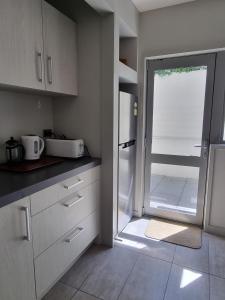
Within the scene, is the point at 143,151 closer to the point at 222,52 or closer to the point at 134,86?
the point at 134,86

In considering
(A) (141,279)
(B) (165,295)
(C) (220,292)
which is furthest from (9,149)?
(C) (220,292)

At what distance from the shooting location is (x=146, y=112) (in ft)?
8.09

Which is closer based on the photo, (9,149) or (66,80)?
(9,149)

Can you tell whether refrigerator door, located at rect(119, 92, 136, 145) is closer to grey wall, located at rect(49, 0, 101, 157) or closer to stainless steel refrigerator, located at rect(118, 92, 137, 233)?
stainless steel refrigerator, located at rect(118, 92, 137, 233)

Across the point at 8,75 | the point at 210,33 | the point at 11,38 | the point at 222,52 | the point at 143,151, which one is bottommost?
the point at 143,151

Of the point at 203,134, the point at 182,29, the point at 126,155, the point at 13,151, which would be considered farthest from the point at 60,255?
the point at 182,29

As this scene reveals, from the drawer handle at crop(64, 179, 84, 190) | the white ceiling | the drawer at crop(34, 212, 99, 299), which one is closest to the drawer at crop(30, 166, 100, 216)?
the drawer handle at crop(64, 179, 84, 190)

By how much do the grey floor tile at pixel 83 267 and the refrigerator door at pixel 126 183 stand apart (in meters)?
0.37

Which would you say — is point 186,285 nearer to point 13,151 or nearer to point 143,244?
point 143,244

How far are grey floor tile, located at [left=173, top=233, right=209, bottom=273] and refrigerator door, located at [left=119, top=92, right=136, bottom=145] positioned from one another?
3.99 feet

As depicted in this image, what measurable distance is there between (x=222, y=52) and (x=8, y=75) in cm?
203

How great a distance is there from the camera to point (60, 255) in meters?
1.45

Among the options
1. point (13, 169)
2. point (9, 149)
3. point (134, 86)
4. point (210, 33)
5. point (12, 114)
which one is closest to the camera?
point (13, 169)

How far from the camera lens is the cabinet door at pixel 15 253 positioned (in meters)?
1.01
